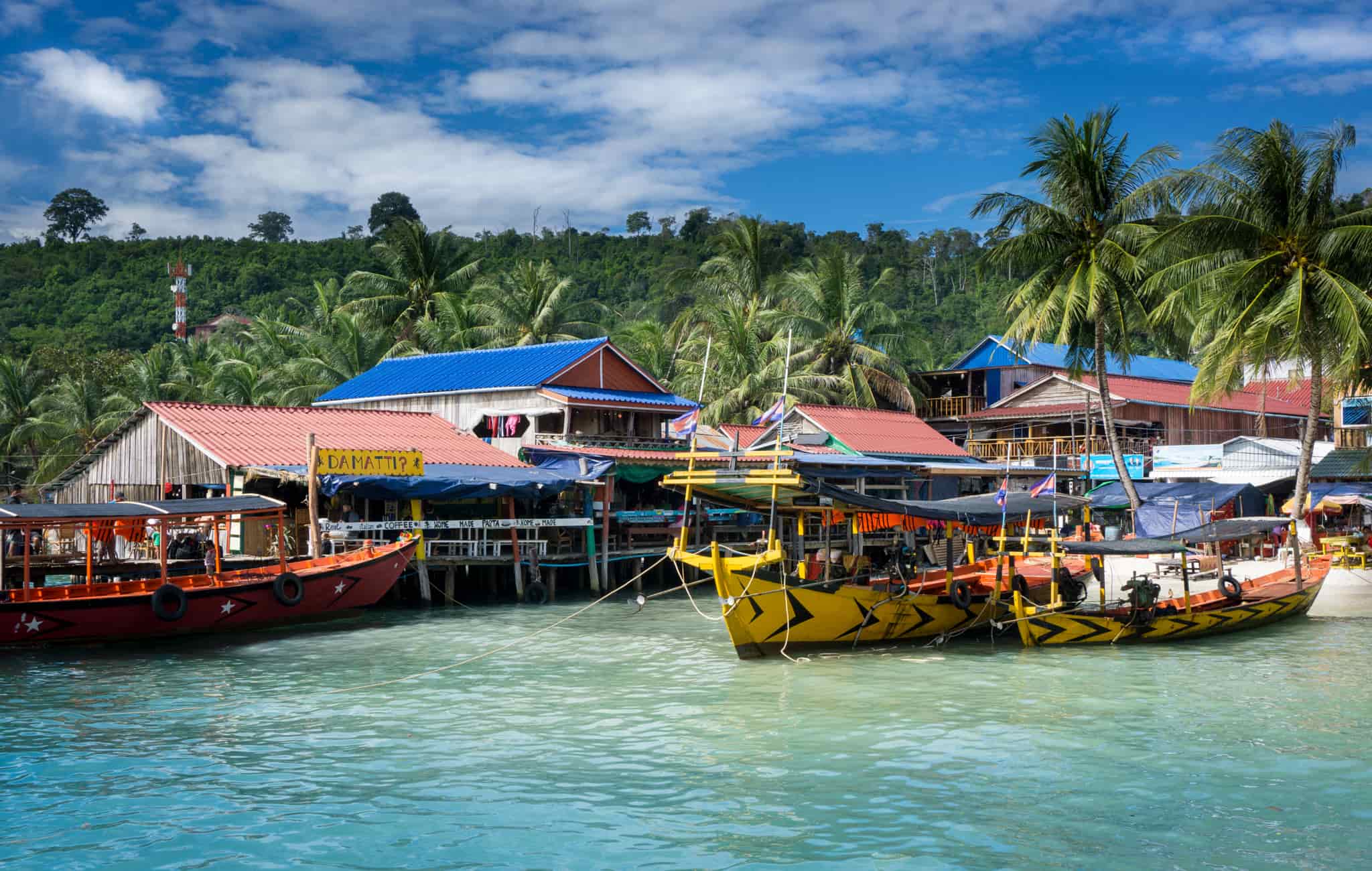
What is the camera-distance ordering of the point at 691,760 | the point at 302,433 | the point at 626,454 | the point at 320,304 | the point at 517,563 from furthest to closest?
the point at 320,304
the point at 626,454
the point at 302,433
the point at 517,563
the point at 691,760

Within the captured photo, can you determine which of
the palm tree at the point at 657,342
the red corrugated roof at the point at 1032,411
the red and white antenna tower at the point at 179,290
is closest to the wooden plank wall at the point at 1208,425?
the red corrugated roof at the point at 1032,411

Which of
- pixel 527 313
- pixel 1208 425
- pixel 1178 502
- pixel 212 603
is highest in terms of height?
pixel 527 313

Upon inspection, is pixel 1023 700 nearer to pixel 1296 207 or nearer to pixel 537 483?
pixel 537 483

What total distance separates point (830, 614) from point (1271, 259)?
51.8 ft

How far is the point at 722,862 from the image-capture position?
9.23m

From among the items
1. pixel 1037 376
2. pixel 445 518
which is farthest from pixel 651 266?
pixel 445 518

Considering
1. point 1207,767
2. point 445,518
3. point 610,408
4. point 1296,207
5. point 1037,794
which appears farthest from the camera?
point 610,408

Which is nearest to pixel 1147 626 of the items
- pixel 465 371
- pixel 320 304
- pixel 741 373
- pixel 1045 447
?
pixel 465 371

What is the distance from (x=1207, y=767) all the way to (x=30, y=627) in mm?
17912

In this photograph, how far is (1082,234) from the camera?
3147 cm

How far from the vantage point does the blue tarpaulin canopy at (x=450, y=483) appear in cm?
2569

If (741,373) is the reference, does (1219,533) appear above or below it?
below

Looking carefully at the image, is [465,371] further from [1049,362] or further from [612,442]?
[1049,362]

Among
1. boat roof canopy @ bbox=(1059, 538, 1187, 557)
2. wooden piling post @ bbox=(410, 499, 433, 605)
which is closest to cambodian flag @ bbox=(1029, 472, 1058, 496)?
boat roof canopy @ bbox=(1059, 538, 1187, 557)
